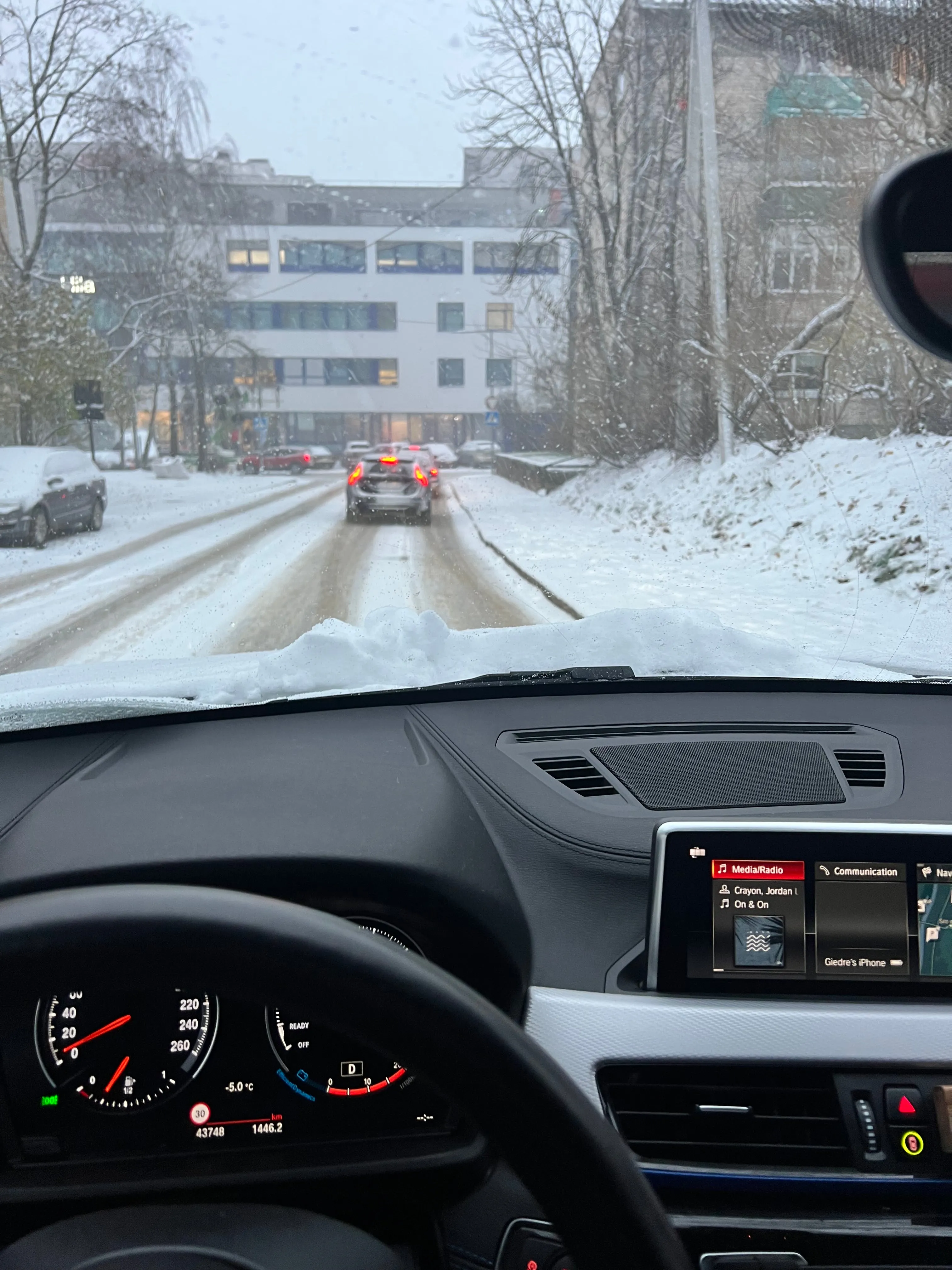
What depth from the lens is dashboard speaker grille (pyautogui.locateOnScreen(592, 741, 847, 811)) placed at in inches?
104

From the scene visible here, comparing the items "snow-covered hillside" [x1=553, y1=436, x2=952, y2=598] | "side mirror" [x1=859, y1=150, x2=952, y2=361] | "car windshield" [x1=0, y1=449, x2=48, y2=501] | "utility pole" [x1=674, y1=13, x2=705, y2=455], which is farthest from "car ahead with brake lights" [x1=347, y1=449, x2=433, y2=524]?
"side mirror" [x1=859, y1=150, x2=952, y2=361]

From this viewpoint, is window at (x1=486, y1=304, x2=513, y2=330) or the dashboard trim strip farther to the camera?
window at (x1=486, y1=304, x2=513, y2=330)

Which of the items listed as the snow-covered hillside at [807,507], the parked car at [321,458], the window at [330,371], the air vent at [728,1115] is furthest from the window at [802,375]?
the air vent at [728,1115]

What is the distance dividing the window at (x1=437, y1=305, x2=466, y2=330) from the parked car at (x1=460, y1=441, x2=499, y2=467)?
36 cm

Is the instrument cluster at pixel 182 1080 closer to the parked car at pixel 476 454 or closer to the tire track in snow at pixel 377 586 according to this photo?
the tire track in snow at pixel 377 586

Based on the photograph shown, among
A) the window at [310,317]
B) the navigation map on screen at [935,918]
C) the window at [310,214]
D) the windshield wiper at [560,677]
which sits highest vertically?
the window at [310,214]

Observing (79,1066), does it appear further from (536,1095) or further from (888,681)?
(888,681)

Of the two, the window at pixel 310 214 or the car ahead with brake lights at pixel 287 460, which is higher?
the window at pixel 310 214

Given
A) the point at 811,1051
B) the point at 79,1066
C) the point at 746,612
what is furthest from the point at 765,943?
the point at 79,1066

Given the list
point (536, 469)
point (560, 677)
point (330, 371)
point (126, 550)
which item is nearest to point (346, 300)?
point (330, 371)

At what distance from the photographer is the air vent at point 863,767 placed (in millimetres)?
2717

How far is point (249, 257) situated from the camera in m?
3.17

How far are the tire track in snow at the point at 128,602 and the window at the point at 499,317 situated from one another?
726 millimetres

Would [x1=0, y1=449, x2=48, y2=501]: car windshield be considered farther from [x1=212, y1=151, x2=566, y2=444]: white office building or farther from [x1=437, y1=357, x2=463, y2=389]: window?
[x1=437, y1=357, x2=463, y2=389]: window
